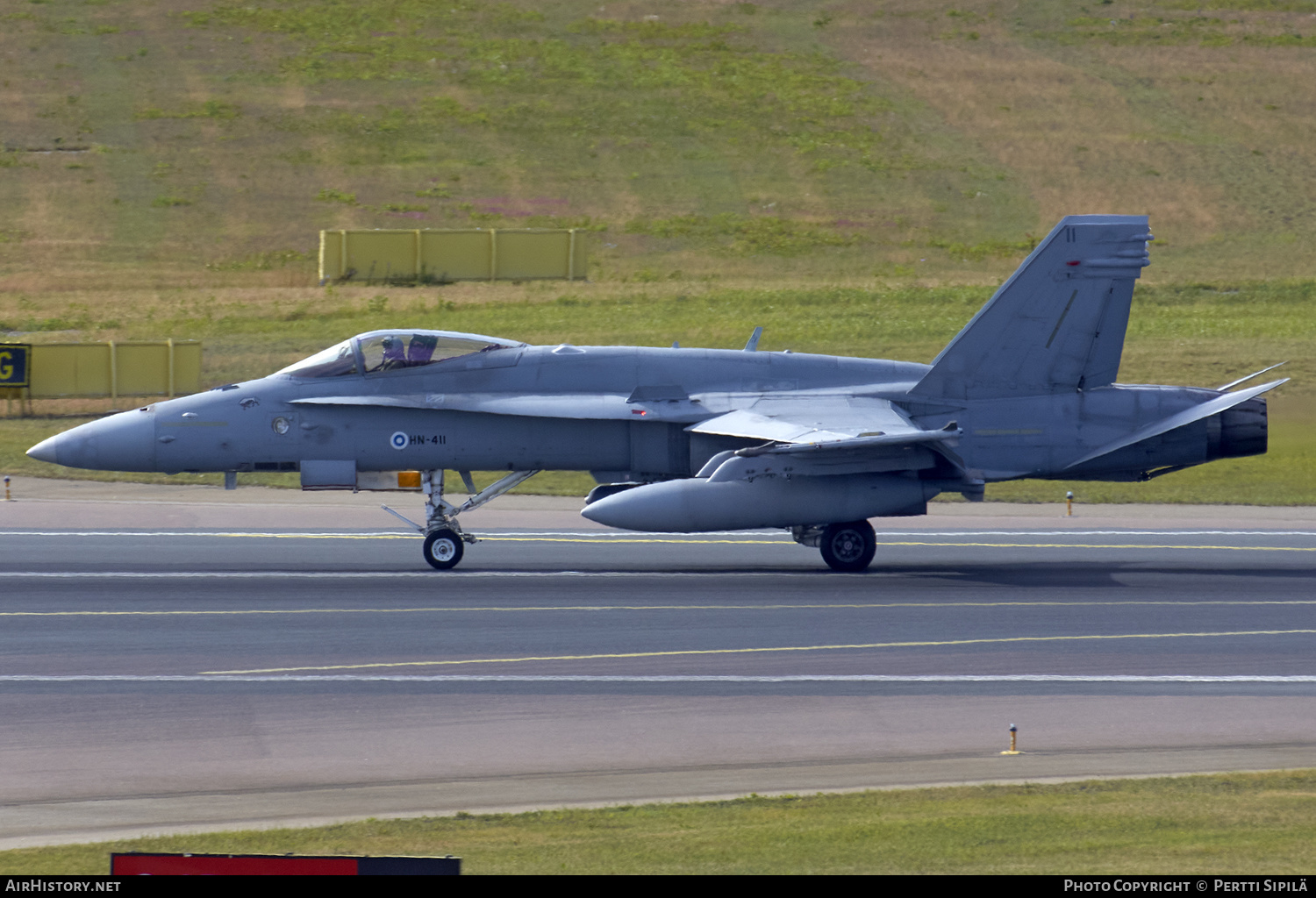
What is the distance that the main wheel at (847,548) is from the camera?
70.3 feet

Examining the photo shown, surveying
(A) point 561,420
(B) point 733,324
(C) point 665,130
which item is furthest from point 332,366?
(C) point 665,130

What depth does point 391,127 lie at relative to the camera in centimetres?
7406

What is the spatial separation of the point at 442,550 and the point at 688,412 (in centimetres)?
391

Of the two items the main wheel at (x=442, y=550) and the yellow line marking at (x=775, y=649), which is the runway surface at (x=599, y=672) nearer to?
the yellow line marking at (x=775, y=649)

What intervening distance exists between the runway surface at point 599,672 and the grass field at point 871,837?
1.88 feet

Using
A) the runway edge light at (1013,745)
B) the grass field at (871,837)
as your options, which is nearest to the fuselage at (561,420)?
the runway edge light at (1013,745)

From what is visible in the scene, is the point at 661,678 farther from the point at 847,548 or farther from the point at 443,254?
the point at 443,254

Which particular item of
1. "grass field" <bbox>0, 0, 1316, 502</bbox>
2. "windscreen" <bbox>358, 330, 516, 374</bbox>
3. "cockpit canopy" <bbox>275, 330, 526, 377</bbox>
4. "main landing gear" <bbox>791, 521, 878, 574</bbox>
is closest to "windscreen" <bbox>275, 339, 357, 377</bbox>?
"cockpit canopy" <bbox>275, 330, 526, 377</bbox>

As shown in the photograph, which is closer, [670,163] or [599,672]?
[599,672]

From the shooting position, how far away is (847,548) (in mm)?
21422

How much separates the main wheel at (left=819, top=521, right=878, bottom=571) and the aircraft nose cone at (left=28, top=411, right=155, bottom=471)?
9402 millimetres

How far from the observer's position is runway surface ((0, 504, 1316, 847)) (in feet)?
39.0

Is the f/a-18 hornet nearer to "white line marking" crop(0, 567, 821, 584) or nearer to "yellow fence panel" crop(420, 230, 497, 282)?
"white line marking" crop(0, 567, 821, 584)

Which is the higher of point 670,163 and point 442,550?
point 670,163
